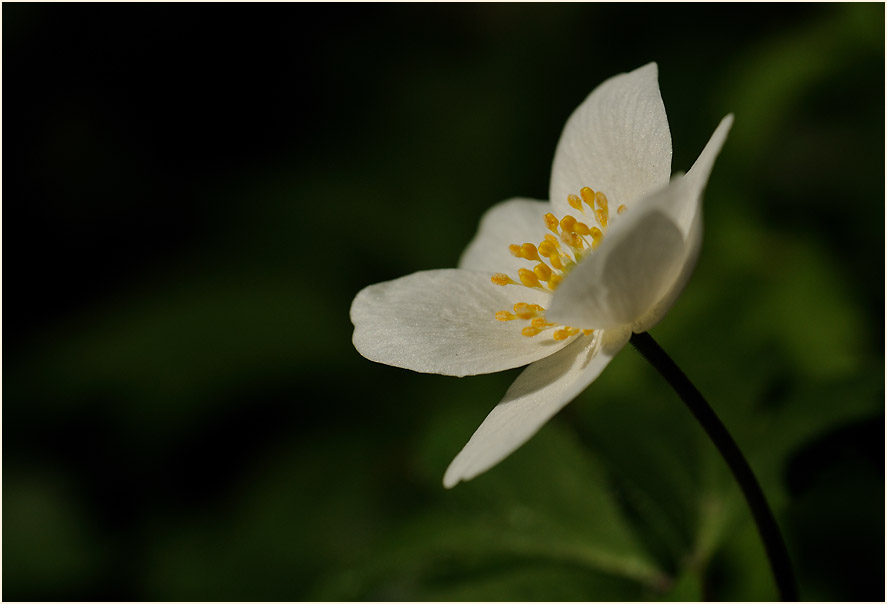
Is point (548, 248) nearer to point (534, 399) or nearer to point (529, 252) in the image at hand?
point (529, 252)

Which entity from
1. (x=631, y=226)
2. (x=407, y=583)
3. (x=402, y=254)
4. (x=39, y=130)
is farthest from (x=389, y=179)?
(x=631, y=226)

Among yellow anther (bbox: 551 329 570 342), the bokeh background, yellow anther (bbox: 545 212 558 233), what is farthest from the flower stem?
yellow anther (bbox: 545 212 558 233)

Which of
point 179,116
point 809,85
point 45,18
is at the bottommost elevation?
point 809,85

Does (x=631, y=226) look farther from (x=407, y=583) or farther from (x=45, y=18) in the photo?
(x=45, y=18)

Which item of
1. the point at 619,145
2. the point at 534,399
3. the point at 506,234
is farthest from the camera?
the point at 506,234

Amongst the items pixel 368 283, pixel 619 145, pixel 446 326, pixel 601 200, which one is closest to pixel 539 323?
pixel 446 326

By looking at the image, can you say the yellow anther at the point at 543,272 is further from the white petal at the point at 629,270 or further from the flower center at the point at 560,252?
the white petal at the point at 629,270

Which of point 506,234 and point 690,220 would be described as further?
point 506,234
